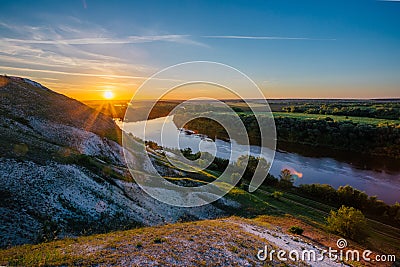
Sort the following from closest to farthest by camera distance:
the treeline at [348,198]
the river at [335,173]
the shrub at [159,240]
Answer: the shrub at [159,240], the treeline at [348,198], the river at [335,173]

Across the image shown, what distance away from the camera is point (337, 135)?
3423 inches

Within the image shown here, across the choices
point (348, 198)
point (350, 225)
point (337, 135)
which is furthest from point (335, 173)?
point (350, 225)

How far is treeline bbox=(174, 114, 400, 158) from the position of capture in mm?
78312

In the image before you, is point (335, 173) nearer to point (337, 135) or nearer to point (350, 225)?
point (337, 135)

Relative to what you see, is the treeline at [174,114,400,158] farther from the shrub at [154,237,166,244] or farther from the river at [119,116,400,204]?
the shrub at [154,237,166,244]

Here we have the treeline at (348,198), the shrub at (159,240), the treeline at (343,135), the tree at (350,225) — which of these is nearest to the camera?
the shrub at (159,240)

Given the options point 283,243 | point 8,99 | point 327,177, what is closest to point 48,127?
point 8,99

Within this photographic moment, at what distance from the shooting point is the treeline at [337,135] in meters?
78.3

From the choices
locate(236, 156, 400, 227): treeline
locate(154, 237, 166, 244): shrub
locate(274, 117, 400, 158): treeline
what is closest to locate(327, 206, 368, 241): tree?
locate(236, 156, 400, 227): treeline

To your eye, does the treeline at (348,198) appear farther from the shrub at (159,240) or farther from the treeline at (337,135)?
the shrub at (159,240)

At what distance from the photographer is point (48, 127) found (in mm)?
30609

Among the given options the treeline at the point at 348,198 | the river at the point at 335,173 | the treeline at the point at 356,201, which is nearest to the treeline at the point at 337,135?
the river at the point at 335,173

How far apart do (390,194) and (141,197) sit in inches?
2001

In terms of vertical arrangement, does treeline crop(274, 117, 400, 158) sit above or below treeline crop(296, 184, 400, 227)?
above
